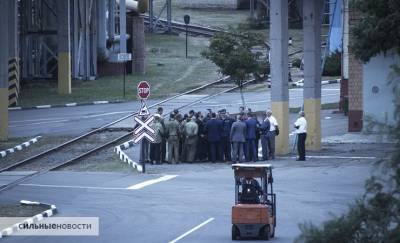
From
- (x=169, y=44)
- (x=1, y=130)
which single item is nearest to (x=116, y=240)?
(x=1, y=130)

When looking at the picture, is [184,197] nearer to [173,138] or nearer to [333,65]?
[173,138]

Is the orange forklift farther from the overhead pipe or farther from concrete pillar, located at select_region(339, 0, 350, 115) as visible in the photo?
the overhead pipe

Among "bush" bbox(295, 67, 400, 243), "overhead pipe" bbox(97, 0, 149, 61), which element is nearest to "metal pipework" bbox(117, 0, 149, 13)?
"overhead pipe" bbox(97, 0, 149, 61)

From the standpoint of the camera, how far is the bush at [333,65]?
6090cm

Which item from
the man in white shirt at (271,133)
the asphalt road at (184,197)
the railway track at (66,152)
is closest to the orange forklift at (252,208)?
the asphalt road at (184,197)

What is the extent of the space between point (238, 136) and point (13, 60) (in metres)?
22.3

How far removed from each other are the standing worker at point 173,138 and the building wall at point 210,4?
196 ft

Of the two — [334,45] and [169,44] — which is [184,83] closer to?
[334,45]

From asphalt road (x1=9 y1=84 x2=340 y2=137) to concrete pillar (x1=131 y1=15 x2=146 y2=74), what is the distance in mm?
10245

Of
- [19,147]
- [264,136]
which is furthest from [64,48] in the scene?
[264,136]

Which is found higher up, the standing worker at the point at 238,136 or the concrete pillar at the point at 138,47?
the concrete pillar at the point at 138,47

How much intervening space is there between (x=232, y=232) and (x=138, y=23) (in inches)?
1867

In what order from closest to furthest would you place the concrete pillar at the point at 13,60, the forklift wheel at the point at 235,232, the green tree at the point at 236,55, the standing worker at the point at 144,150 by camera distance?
the forklift wheel at the point at 235,232 < the standing worker at the point at 144,150 < the green tree at the point at 236,55 < the concrete pillar at the point at 13,60

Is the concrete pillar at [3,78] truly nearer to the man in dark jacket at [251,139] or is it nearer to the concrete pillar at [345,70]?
the man in dark jacket at [251,139]
